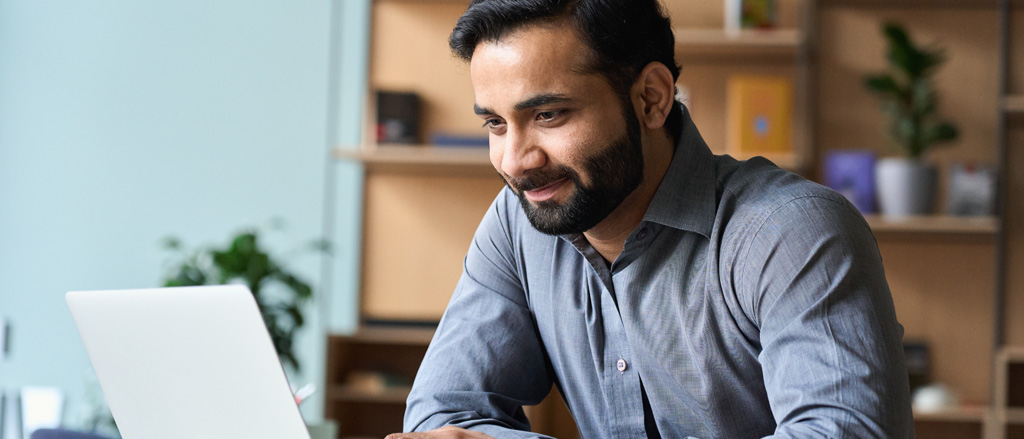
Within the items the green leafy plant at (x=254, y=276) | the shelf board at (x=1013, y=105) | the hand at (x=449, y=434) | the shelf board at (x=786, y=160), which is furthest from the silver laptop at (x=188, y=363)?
the shelf board at (x=1013, y=105)

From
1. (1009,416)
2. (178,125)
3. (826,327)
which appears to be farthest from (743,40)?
(826,327)

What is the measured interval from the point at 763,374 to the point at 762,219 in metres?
0.16

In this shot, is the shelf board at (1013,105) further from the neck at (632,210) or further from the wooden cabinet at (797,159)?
the neck at (632,210)

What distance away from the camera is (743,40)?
9.66 feet

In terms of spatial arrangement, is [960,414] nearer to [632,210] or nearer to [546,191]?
[632,210]

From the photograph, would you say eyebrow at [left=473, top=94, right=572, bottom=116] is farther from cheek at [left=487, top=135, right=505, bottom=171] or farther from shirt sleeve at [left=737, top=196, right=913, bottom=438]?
shirt sleeve at [left=737, top=196, right=913, bottom=438]

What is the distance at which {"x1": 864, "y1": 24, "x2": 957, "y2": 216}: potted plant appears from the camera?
2.86 meters

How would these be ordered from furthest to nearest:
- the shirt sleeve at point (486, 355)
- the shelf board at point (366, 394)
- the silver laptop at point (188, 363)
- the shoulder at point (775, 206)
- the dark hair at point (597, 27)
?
1. the shelf board at point (366, 394)
2. the shirt sleeve at point (486, 355)
3. the dark hair at point (597, 27)
4. the shoulder at point (775, 206)
5. the silver laptop at point (188, 363)

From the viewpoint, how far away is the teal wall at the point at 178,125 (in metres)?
3.36

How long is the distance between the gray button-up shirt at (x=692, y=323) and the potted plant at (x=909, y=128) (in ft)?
6.62

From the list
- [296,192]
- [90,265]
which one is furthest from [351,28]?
[90,265]

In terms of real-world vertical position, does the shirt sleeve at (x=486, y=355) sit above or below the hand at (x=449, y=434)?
above

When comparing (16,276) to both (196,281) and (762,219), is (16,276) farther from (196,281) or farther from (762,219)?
(762,219)

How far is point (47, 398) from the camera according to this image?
10.1 feet
